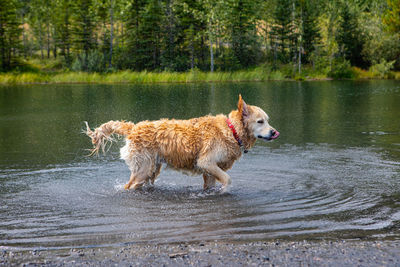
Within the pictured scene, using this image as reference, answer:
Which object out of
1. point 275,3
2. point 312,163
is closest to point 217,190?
point 312,163

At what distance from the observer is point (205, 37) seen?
75.7m

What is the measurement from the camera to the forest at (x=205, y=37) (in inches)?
2685

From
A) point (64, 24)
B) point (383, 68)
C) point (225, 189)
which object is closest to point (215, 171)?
point (225, 189)

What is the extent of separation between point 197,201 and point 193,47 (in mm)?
64763

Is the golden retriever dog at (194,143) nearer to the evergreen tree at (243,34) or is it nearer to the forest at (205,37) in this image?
the forest at (205,37)

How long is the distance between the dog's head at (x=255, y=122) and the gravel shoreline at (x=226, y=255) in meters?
3.29

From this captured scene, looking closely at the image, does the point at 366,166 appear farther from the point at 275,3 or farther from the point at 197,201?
the point at 275,3

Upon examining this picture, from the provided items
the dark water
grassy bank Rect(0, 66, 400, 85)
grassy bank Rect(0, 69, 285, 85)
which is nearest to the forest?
grassy bank Rect(0, 66, 400, 85)

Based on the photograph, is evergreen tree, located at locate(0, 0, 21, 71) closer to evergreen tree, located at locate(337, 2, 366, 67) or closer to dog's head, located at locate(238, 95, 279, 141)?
evergreen tree, located at locate(337, 2, 366, 67)

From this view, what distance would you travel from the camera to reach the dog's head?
895 cm

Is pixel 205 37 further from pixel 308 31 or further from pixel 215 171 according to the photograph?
pixel 215 171

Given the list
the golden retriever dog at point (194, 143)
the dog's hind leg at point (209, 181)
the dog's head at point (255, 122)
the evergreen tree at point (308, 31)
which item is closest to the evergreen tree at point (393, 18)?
the evergreen tree at point (308, 31)

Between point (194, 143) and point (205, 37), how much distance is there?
227ft

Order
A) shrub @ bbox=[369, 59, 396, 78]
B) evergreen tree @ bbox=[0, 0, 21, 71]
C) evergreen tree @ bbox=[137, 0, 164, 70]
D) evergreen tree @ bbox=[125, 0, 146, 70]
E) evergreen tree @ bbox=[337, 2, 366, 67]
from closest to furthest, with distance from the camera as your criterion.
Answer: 1. shrub @ bbox=[369, 59, 396, 78]
2. evergreen tree @ bbox=[0, 0, 21, 71]
3. evergreen tree @ bbox=[137, 0, 164, 70]
4. evergreen tree @ bbox=[125, 0, 146, 70]
5. evergreen tree @ bbox=[337, 2, 366, 67]
